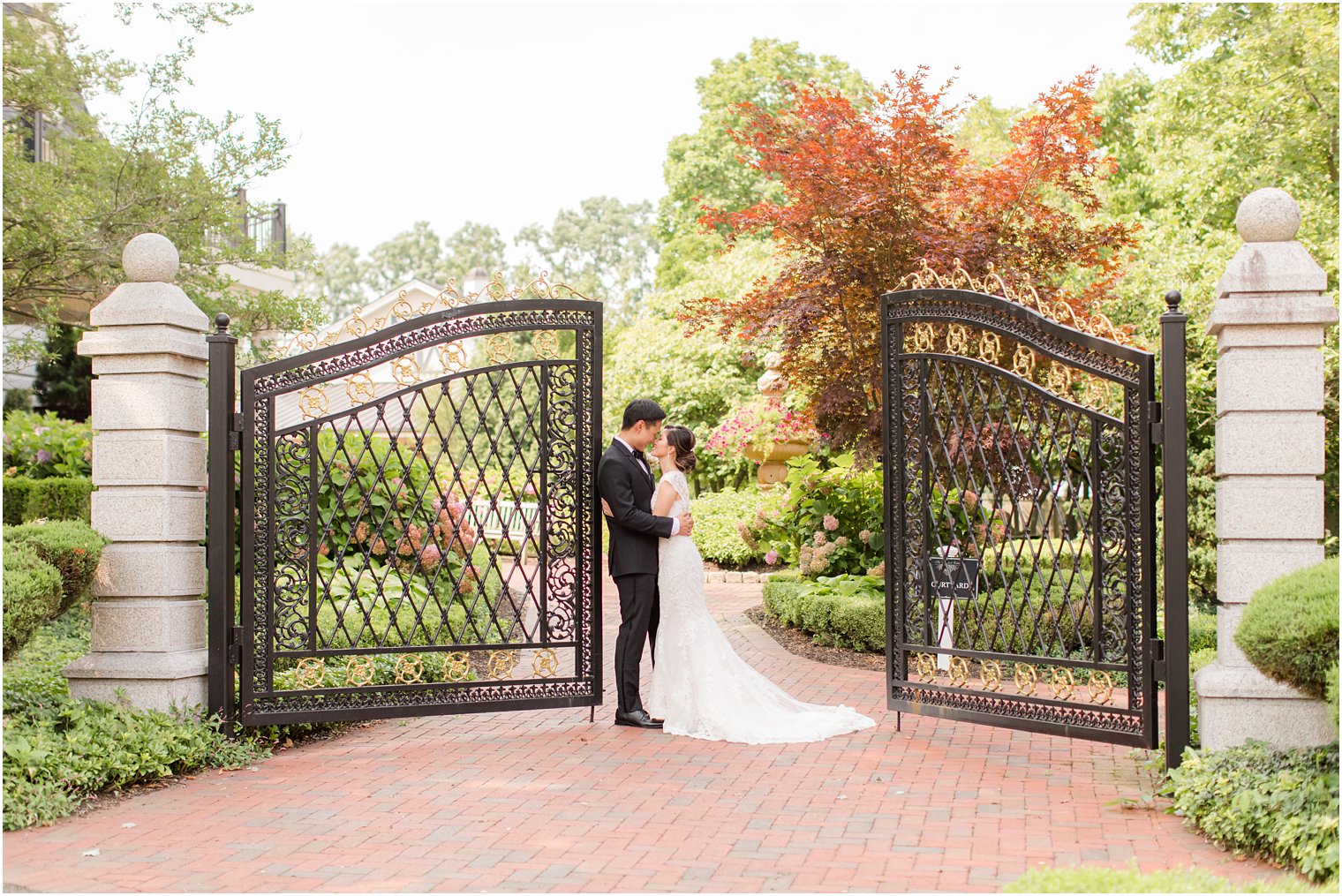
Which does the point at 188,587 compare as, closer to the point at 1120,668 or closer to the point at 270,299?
the point at 1120,668

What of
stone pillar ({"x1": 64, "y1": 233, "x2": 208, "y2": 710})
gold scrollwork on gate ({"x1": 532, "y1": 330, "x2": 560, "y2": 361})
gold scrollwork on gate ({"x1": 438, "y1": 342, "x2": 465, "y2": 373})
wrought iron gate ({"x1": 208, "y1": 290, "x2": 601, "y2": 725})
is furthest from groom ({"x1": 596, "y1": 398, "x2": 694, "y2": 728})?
stone pillar ({"x1": 64, "y1": 233, "x2": 208, "y2": 710})

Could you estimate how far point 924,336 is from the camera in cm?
679

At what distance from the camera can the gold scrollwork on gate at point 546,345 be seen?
22.9 feet

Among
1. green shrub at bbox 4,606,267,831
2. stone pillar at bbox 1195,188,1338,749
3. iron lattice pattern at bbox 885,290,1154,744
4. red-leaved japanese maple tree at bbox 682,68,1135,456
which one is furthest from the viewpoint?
red-leaved japanese maple tree at bbox 682,68,1135,456

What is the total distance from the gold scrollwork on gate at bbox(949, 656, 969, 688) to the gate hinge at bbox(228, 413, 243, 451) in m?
4.12

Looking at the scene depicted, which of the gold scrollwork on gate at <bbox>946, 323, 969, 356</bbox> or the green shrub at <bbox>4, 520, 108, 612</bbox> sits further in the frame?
the gold scrollwork on gate at <bbox>946, 323, 969, 356</bbox>

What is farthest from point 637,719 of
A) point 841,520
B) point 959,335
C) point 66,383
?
point 66,383

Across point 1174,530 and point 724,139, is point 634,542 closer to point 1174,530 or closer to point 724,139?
point 1174,530

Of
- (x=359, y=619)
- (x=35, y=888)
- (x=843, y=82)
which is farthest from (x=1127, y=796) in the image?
(x=843, y=82)

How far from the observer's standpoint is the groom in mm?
6961

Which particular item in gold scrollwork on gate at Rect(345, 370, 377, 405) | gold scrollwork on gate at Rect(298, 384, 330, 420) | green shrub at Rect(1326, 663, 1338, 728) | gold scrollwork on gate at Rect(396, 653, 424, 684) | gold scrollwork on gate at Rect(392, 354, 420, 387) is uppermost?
gold scrollwork on gate at Rect(392, 354, 420, 387)

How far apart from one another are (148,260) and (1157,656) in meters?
5.61

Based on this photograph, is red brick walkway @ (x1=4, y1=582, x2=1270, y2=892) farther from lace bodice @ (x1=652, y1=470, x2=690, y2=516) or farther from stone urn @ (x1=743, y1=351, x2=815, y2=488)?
stone urn @ (x1=743, y1=351, x2=815, y2=488)

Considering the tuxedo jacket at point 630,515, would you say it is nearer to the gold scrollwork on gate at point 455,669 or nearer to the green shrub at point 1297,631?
the gold scrollwork on gate at point 455,669
